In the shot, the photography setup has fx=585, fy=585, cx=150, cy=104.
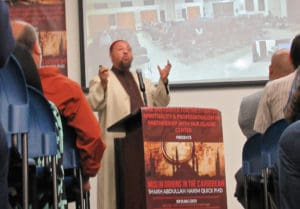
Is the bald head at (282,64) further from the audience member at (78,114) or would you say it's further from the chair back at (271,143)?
the audience member at (78,114)

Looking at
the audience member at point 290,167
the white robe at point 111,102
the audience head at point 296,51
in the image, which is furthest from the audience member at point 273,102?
the white robe at point 111,102

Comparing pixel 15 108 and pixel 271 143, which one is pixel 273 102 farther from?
pixel 15 108

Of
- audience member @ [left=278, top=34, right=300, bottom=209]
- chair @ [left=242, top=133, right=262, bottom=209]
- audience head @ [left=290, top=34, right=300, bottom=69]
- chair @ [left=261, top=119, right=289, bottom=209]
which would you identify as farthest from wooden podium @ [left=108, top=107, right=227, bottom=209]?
audience member @ [left=278, top=34, right=300, bottom=209]

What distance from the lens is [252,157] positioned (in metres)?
2.79

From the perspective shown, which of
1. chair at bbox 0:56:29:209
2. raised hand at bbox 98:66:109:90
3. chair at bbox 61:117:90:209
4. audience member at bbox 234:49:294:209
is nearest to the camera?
chair at bbox 0:56:29:209

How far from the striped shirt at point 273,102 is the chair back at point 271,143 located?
0.61ft

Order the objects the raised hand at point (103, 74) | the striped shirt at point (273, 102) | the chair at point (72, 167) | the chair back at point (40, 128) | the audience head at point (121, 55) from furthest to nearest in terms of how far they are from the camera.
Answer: the audience head at point (121, 55) → the raised hand at point (103, 74) → the striped shirt at point (273, 102) → the chair at point (72, 167) → the chair back at point (40, 128)

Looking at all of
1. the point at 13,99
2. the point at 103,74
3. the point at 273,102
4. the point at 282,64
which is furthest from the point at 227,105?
the point at 13,99

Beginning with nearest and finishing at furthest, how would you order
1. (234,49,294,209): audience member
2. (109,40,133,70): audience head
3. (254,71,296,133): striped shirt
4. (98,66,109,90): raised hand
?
(254,71,296,133): striped shirt, (234,49,294,209): audience member, (98,66,109,90): raised hand, (109,40,133,70): audience head

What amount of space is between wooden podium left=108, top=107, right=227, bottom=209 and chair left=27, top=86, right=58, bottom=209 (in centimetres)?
86

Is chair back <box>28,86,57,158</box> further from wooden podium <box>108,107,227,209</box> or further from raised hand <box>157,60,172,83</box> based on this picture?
raised hand <box>157,60,172,83</box>

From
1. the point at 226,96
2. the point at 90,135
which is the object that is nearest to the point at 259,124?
the point at 90,135

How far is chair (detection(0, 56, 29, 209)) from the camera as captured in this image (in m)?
1.60

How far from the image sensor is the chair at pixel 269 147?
2.50m
